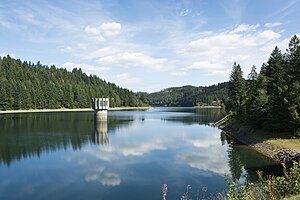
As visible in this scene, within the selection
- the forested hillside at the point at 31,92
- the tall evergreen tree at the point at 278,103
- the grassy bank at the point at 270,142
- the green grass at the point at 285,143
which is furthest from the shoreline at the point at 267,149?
the forested hillside at the point at 31,92

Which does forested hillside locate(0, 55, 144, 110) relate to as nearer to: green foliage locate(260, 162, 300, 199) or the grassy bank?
the grassy bank

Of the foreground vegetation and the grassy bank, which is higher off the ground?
Answer: the foreground vegetation

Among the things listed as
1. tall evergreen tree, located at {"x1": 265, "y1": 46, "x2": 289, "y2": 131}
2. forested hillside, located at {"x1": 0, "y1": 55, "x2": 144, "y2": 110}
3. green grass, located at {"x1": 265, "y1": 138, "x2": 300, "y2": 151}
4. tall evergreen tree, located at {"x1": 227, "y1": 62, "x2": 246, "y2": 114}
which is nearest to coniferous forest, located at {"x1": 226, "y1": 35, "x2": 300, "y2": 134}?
tall evergreen tree, located at {"x1": 265, "y1": 46, "x2": 289, "y2": 131}

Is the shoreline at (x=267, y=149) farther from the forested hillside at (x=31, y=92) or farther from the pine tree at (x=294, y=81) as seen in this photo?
the forested hillside at (x=31, y=92)

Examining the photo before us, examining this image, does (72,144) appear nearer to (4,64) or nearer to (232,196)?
(232,196)

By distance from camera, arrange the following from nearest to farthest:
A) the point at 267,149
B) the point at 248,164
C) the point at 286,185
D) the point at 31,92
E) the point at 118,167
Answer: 1. the point at 286,185
2. the point at 118,167
3. the point at 248,164
4. the point at 267,149
5. the point at 31,92

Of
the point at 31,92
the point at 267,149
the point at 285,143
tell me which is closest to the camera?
the point at 285,143

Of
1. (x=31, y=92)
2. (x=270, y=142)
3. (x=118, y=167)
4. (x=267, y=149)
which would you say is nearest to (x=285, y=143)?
(x=267, y=149)

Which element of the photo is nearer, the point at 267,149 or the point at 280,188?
the point at 280,188

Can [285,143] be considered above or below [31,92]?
below

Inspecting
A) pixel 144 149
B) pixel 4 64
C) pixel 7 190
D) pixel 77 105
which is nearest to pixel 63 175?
pixel 7 190

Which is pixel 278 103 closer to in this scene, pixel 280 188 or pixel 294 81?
pixel 294 81

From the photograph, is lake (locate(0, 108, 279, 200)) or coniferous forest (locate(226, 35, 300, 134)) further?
coniferous forest (locate(226, 35, 300, 134))

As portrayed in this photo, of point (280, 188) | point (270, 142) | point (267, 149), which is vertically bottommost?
point (267, 149)
